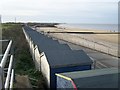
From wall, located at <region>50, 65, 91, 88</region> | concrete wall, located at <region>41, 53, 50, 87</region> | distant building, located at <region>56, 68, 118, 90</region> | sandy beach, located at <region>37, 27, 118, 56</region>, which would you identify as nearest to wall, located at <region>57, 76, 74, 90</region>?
distant building, located at <region>56, 68, 118, 90</region>

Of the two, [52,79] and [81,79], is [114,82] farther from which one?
[52,79]

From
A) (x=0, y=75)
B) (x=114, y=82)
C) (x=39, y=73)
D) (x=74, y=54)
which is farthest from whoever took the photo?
(x=39, y=73)

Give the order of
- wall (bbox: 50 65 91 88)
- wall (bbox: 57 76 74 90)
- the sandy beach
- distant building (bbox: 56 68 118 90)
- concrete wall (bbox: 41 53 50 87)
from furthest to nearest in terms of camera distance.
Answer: the sandy beach
concrete wall (bbox: 41 53 50 87)
wall (bbox: 50 65 91 88)
wall (bbox: 57 76 74 90)
distant building (bbox: 56 68 118 90)

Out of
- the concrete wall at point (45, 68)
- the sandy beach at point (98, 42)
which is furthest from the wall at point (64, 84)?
the sandy beach at point (98, 42)

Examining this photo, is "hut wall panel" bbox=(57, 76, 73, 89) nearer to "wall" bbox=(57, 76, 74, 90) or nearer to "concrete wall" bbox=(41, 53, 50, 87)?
"wall" bbox=(57, 76, 74, 90)

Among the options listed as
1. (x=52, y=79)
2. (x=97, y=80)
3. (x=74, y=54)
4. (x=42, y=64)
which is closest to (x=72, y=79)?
(x=97, y=80)

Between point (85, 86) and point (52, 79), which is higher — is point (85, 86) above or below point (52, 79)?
above

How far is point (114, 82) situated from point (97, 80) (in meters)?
0.48

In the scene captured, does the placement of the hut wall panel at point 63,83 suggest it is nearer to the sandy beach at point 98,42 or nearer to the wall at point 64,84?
the wall at point 64,84

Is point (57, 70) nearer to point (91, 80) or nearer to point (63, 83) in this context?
point (63, 83)

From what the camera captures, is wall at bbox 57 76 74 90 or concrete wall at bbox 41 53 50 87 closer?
wall at bbox 57 76 74 90

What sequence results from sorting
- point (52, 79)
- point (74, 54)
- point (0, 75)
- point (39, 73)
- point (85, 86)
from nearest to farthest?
1. point (0, 75)
2. point (85, 86)
3. point (52, 79)
4. point (74, 54)
5. point (39, 73)

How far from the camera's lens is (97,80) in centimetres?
562

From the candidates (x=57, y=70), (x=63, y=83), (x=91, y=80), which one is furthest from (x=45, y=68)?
(x=91, y=80)
